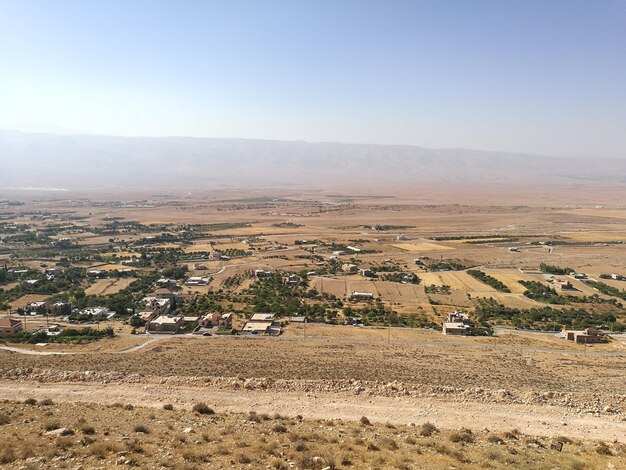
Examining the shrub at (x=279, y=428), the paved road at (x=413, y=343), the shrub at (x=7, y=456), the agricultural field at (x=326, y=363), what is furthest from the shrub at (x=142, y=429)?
the paved road at (x=413, y=343)

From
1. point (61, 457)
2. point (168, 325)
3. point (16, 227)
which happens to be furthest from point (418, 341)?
point (16, 227)

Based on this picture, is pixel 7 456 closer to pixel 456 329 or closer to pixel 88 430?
pixel 88 430

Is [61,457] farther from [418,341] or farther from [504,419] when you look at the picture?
[418,341]

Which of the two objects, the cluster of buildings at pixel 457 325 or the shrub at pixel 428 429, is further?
the cluster of buildings at pixel 457 325

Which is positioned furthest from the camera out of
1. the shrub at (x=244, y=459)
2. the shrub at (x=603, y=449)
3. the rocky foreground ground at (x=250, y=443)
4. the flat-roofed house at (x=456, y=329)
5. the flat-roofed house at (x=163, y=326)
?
the flat-roofed house at (x=456, y=329)

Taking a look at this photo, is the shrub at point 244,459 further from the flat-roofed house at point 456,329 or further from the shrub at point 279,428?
the flat-roofed house at point 456,329

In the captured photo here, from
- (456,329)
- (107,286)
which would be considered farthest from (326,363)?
(107,286)

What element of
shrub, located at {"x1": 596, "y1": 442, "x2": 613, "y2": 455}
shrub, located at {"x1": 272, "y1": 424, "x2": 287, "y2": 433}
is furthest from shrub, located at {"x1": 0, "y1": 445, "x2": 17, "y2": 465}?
shrub, located at {"x1": 596, "y1": 442, "x2": 613, "y2": 455}

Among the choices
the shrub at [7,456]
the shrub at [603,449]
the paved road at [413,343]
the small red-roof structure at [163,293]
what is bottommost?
the small red-roof structure at [163,293]
